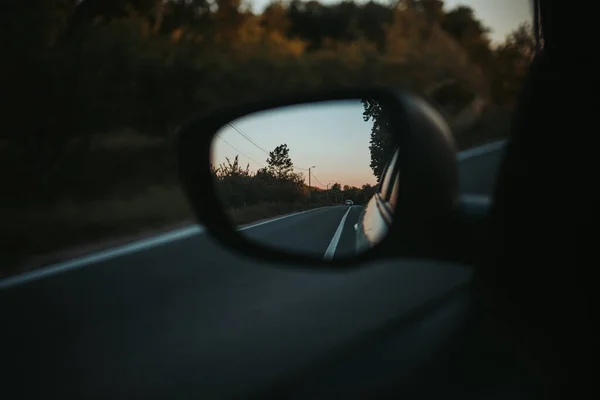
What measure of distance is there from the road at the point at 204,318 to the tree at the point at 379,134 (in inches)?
7.9

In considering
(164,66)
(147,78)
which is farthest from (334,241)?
(164,66)

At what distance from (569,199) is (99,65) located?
2092 cm

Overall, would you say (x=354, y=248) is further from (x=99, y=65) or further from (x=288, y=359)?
(x=99, y=65)

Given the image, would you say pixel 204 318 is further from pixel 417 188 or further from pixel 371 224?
pixel 417 188

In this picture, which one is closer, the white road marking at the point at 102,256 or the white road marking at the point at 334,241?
the white road marking at the point at 334,241

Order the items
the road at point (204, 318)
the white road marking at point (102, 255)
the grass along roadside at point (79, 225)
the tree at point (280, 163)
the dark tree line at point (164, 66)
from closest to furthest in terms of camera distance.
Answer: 1. the tree at point (280, 163)
2. the road at point (204, 318)
3. the white road marking at point (102, 255)
4. the grass along roadside at point (79, 225)
5. the dark tree line at point (164, 66)

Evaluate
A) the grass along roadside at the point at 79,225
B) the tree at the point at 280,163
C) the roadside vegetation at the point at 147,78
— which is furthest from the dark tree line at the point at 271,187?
the grass along roadside at the point at 79,225

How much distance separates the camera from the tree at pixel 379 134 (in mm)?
2045

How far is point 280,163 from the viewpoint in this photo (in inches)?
101

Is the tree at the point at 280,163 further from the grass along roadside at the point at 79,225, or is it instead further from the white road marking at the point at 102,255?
the grass along roadside at the point at 79,225

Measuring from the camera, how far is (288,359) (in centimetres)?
367

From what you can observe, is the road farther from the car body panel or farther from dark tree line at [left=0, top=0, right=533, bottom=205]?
dark tree line at [left=0, top=0, right=533, bottom=205]

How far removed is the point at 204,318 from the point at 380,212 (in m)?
3.05

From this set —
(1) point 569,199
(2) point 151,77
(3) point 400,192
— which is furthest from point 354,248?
(2) point 151,77
